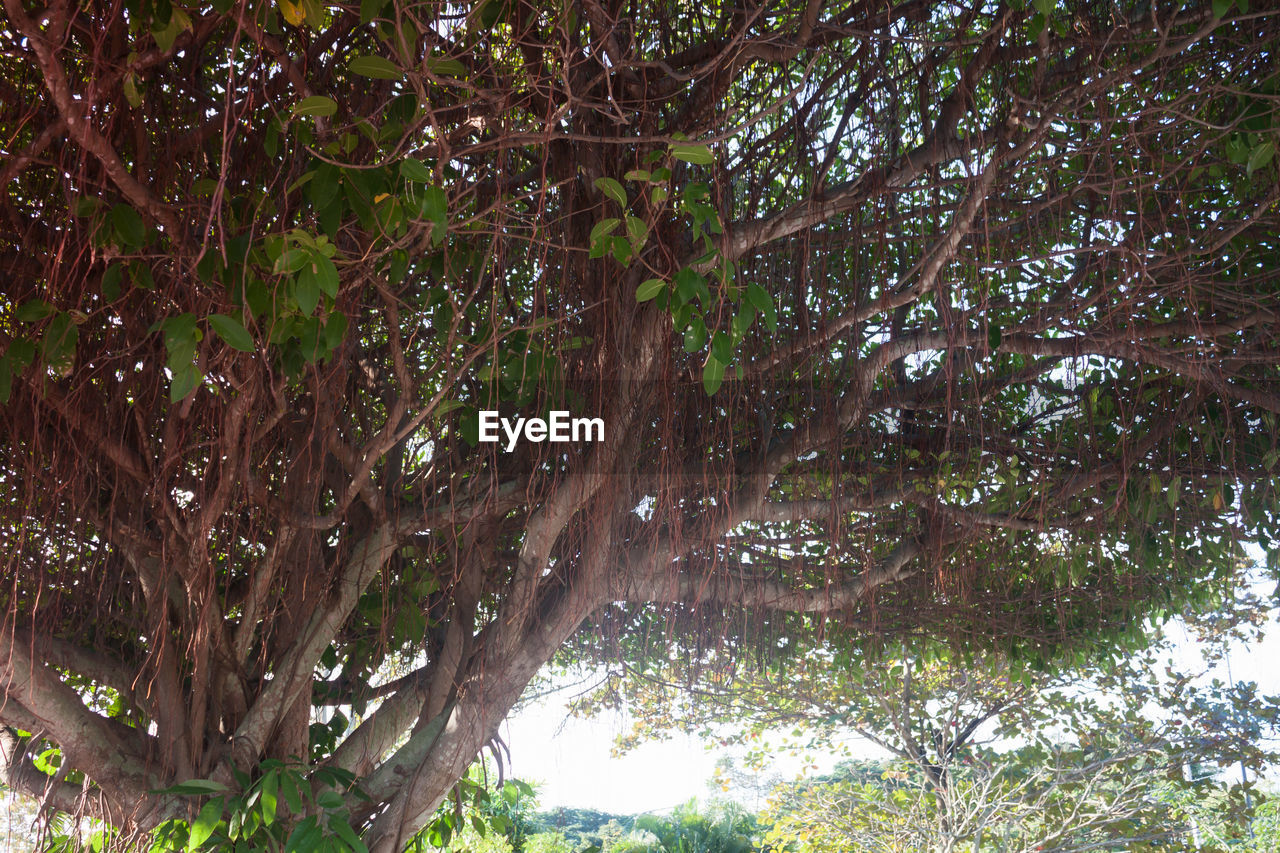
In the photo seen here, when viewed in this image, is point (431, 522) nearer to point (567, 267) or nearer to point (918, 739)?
point (567, 267)

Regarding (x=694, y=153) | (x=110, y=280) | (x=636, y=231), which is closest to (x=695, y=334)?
(x=636, y=231)

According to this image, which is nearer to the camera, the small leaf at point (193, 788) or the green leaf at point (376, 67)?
the green leaf at point (376, 67)

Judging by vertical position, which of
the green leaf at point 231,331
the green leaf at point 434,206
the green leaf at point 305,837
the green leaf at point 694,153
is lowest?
the green leaf at point 305,837

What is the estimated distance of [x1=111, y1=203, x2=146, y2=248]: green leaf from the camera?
4.10 feet

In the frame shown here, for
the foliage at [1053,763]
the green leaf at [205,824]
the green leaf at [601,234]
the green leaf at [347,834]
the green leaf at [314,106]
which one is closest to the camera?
the green leaf at [314,106]

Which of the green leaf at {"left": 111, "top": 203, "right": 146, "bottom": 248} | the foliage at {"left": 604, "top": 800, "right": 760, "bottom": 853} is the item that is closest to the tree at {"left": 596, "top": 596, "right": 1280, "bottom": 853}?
the foliage at {"left": 604, "top": 800, "right": 760, "bottom": 853}

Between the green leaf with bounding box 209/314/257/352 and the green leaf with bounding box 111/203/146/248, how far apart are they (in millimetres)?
295

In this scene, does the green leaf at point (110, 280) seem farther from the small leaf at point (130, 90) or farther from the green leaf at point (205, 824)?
the green leaf at point (205, 824)

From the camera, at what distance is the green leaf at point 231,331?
106 cm

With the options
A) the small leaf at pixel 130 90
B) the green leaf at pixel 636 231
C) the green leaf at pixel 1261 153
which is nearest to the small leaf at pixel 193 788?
the small leaf at pixel 130 90

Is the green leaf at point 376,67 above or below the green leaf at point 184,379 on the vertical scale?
above

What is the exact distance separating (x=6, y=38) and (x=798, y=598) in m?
2.11

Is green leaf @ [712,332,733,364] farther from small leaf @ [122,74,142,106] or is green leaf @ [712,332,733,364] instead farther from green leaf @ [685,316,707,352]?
small leaf @ [122,74,142,106]

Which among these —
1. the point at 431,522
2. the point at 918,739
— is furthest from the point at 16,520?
the point at 918,739
